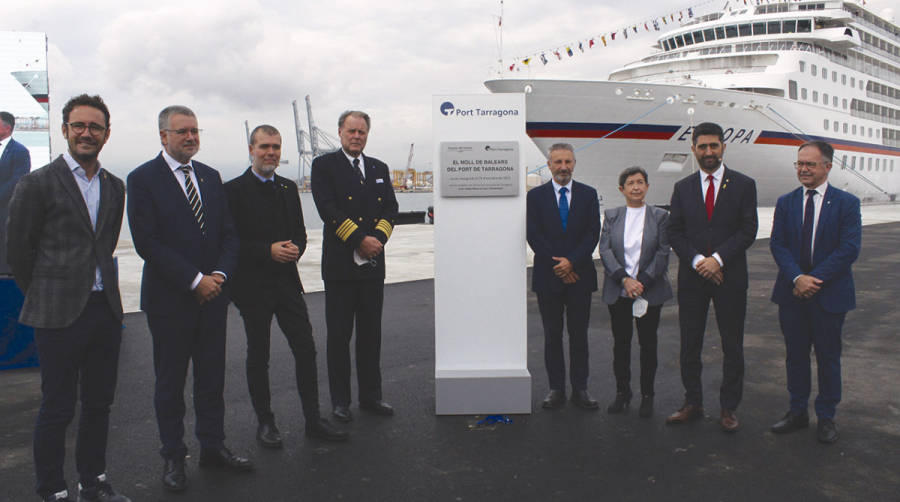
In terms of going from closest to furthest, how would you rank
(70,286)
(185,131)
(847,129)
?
(70,286), (185,131), (847,129)

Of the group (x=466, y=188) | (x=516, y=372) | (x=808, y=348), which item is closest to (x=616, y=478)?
(x=516, y=372)

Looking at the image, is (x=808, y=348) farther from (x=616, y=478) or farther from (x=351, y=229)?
(x=351, y=229)

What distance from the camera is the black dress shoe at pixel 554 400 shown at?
155 inches

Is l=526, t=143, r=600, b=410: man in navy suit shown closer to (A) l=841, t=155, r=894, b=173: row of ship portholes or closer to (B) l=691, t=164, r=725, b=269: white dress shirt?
(B) l=691, t=164, r=725, b=269: white dress shirt

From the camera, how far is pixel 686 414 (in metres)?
3.64

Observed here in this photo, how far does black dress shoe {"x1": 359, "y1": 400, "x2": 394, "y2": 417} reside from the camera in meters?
3.86

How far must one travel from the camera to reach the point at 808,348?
11.6 feet

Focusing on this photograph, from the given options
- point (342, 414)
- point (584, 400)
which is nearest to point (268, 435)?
point (342, 414)

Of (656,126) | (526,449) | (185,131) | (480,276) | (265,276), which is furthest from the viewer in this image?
(656,126)

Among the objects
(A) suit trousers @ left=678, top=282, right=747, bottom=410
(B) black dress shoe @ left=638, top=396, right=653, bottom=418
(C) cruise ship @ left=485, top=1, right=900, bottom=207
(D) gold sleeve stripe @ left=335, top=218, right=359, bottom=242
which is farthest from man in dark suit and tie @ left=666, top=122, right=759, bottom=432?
(C) cruise ship @ left=485, top=1, right=900, bottom=207

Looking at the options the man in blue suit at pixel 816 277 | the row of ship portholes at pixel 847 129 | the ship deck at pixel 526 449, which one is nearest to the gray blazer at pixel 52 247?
the ship deck at pixel 526 449

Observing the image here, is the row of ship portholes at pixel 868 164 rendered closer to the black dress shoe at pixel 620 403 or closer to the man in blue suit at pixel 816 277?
the man in blue suit at pixel 816 277

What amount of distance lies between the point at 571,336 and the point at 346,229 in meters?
1.61

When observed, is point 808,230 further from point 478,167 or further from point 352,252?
point 352,252
